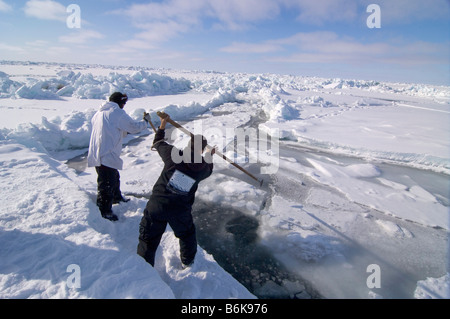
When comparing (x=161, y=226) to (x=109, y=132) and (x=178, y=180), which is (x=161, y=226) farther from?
(x=109, y=132)

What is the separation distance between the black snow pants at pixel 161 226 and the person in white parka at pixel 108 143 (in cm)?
87

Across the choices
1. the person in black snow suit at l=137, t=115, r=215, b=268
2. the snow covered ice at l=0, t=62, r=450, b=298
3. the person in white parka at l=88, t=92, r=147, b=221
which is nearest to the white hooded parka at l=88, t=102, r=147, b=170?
the person in white parka at l=88, t=92, r=147, b=221

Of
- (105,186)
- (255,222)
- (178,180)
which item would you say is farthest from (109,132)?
(255,222)

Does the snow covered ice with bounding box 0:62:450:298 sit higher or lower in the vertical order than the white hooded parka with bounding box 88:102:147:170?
lower

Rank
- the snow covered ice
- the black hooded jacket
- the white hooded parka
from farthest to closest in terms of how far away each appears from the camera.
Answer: the white hooded parka → the black hooded jacket → the snow covered ice

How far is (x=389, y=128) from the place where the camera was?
27.1 ft

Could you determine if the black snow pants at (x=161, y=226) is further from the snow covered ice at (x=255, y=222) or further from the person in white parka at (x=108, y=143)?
the person in white parka at (x=108, y=143)

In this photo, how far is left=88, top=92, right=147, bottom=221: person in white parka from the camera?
7.43ft

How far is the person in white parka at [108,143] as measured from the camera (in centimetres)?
226

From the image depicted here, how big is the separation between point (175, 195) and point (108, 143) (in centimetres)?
109

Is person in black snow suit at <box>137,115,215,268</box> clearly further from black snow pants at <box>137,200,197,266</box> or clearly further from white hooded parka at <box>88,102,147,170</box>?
white hooded parka at <box>88,102,147,170</box>
